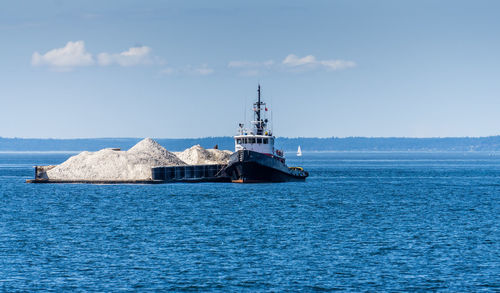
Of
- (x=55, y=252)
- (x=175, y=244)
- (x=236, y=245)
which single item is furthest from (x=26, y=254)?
(x=236, y=245)

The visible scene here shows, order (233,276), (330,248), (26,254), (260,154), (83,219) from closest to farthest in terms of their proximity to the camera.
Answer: (233,276)
(26,254)
(330,248)
(83,219)
(260,154)

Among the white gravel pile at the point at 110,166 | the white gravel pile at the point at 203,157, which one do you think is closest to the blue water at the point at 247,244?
the white gravel pile at the point at 110,166

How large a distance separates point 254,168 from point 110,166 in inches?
827

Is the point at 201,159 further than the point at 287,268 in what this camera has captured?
Yes

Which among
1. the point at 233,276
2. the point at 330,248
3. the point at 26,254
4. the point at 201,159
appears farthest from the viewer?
the point at 201,159

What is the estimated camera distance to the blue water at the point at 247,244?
33219mm

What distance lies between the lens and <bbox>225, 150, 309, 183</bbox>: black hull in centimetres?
9598

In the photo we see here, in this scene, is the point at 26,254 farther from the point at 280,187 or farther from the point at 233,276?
the point at 280,187

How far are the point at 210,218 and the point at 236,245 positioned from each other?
49.9 feet

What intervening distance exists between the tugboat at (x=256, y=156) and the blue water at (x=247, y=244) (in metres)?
16.3

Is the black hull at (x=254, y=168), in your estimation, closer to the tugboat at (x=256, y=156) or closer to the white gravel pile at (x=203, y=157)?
the tugboat at (x=256, y=156)

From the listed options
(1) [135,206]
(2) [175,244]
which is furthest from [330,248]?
(1) [135,206]

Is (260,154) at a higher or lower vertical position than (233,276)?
higher

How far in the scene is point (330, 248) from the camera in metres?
42.5
